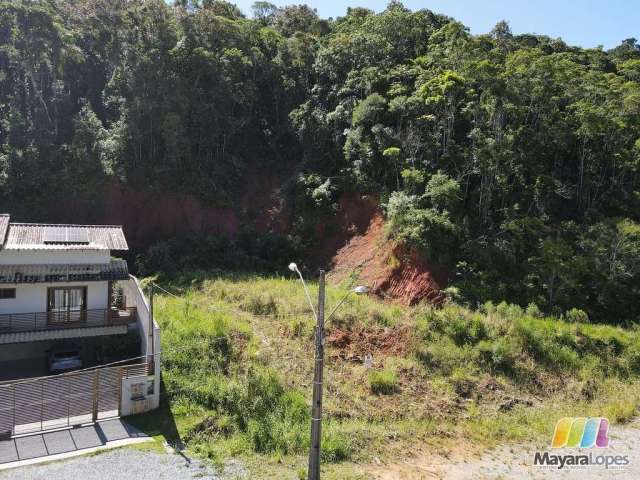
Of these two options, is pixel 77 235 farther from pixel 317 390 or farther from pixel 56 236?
pixel 317 390

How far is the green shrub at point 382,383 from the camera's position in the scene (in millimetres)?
18797

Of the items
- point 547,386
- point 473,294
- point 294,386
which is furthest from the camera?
point 473,294

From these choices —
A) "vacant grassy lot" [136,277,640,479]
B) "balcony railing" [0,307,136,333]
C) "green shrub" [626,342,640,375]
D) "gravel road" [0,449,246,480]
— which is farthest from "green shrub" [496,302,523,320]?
"balcony railing" [0,307,136,333]

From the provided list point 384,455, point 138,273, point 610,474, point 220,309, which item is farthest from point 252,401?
point 138,273

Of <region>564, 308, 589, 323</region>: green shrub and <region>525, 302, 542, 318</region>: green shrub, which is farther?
<region>564, 308, 589, 323</region>: green shrub

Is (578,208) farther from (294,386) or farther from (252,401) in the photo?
(252,401)

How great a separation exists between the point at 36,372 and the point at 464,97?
27.4 meters

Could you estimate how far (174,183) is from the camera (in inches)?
1409

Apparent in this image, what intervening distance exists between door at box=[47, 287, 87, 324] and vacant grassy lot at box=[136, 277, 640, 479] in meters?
3.33

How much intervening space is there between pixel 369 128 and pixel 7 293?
2351 centimetres

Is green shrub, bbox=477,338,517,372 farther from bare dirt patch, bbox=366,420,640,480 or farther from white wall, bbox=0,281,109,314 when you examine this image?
white wall, bbox=0,281,109,314

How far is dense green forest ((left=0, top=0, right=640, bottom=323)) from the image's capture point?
86.2 feet

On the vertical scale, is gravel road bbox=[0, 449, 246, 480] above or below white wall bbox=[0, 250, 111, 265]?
below

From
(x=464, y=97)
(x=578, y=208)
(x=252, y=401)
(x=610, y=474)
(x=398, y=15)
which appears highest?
(x=398, y=15)
